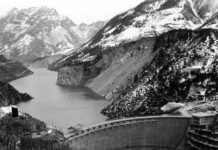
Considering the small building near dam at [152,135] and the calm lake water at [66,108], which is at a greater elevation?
the small building near dam at [152,135]

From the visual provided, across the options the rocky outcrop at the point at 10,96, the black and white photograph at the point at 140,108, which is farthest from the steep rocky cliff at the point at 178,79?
the rocky outcrop at the point at 10,96

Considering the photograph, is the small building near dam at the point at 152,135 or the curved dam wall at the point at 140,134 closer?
the small building near dam at the point at 152,135

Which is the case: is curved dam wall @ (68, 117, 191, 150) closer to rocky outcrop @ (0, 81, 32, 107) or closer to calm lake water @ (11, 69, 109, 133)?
calm lake water @ (11, 69, 109, 133)

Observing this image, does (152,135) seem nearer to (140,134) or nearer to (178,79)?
(140,134)

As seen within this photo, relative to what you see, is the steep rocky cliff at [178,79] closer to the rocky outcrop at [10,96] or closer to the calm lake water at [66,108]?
the calm lake water at [66,108]

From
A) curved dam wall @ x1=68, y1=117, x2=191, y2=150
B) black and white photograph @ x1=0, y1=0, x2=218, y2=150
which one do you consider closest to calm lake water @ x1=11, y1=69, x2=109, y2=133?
black and white photograph @ x1=0, y1=0, x2=218, y2=150

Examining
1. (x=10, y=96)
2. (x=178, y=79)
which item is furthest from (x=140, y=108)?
(x=10, y=96)

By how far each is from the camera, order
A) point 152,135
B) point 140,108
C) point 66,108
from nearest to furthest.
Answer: point 152,135 → point 140,108 → point 66,108

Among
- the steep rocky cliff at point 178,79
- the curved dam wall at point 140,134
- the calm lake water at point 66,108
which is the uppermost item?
the steep rocky cliff at point 178,79

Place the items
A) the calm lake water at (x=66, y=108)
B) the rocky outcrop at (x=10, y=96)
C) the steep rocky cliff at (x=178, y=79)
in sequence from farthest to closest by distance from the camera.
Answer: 1. the rocky outcrop at (x=10, y=96)
2. the calm lake water at (x=66, y=108)
3. the steep rocky cliff at (x=178, y=79)
